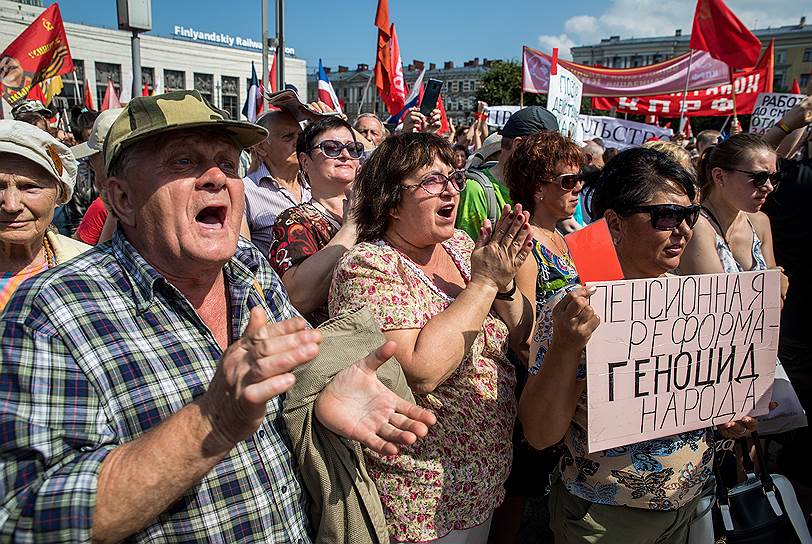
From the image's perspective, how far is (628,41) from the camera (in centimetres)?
9475

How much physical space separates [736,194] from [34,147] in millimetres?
3553

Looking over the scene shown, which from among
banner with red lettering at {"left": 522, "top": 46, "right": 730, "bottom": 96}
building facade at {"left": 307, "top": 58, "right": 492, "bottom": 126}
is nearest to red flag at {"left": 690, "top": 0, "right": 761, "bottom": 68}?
banner with red lettering at {"left": 522, "top": 46, "right": 730, "bottom": 96}

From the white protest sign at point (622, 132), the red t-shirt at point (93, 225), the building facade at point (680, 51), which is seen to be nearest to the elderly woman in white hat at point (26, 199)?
the red t-shirt at point (93, 225)

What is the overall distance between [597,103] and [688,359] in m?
12.9

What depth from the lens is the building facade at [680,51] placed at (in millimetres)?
77875

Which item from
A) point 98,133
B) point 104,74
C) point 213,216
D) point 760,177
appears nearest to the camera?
point 213,216

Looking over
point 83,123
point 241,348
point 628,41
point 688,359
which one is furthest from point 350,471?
point 628,41

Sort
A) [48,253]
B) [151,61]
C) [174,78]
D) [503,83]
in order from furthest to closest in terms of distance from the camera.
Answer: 1. [174,78]
2. [151,61]
3. [503,83]
4. [48,253]

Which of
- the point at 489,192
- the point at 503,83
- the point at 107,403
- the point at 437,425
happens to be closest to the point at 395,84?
the point at 489,192

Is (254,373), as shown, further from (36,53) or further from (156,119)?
(36,53)

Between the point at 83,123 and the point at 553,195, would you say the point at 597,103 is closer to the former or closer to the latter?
the point at 83,123

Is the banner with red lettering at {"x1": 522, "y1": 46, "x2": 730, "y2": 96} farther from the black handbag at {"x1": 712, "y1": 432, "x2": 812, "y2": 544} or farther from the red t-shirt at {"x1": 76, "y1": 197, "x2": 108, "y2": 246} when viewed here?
the black handbag at {"x1": 712, "y1": 432, "x2": 812, "y2": 544}

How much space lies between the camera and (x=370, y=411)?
153cm

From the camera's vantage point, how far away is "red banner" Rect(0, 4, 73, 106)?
7789 mm
